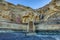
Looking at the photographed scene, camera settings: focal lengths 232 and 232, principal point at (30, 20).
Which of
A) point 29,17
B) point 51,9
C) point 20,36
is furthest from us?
point 51,9

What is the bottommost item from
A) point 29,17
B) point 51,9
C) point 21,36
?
point 21,36

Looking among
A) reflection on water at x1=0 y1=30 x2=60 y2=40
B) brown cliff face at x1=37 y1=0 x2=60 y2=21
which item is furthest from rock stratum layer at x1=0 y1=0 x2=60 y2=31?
reflection on water at x1=0 y1=30 x2=60 y2=40

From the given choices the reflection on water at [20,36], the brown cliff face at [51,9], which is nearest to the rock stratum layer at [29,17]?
the brown cliff face at [51,9]

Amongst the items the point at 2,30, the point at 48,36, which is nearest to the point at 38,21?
the point at 48,36

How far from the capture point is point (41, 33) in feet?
32.0

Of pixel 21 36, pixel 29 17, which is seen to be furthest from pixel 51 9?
pixel 21 36

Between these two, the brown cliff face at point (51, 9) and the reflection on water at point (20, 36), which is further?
the brown cliff face at point (51, 9)

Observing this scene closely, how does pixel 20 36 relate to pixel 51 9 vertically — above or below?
below

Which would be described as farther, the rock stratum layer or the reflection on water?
the rock stratum layer

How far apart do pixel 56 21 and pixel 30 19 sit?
1.12 meters

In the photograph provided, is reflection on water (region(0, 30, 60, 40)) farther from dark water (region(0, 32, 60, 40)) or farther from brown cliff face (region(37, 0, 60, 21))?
brown cliff face (region(37, 0, 60, 21))

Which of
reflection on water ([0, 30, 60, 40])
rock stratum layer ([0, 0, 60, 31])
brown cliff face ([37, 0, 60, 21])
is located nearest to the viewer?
reflection on water ([0, 30, 60, 40])

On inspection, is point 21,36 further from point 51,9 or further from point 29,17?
point 51,9

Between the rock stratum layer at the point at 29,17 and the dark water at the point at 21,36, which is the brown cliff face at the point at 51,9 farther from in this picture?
the dark water at the point at 21,36
